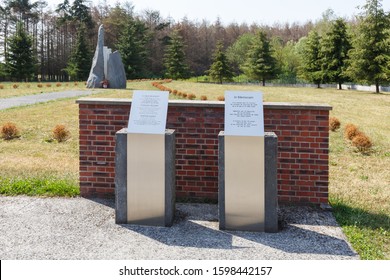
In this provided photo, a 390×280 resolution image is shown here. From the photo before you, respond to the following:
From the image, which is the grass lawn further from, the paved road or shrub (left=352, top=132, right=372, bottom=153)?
the paved road

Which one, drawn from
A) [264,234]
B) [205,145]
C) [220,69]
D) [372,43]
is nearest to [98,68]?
[372,43]

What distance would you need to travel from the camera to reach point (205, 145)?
5320 millimetres

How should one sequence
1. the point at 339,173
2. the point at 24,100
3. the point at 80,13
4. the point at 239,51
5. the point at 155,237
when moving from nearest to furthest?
A: the point at 155,237
the point at 339,173
the point at 24,100
the point at 80,13
the point at 239,51

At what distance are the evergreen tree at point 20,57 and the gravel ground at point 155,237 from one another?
4306cm

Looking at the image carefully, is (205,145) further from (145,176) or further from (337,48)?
(337,48)

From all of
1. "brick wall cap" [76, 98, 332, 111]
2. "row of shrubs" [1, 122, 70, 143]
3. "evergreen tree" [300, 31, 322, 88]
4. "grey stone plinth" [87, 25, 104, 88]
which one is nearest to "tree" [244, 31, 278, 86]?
"evergreen tree" [300, 31, 322, 88]

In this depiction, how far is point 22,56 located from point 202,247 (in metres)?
45.3

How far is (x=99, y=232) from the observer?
423cm

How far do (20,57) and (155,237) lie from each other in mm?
44879

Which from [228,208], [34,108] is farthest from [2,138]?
[228,208]

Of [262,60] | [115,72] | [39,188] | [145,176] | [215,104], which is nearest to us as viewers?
[145,176]

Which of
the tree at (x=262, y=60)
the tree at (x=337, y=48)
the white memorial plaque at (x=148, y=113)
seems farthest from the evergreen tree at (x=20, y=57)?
the white memorial plaque at (x=148, y=113)

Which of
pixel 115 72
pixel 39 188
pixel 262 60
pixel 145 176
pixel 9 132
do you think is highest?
pixel 262 60

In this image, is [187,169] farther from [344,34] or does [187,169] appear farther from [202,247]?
[344,34]
